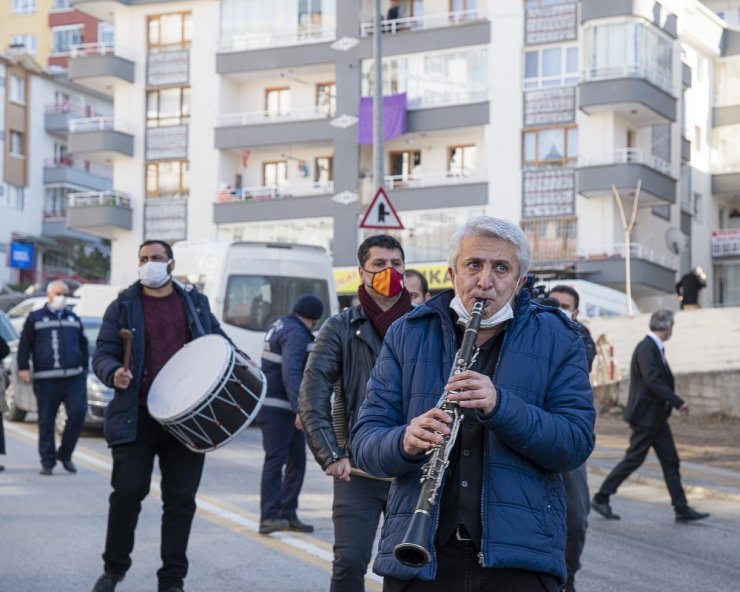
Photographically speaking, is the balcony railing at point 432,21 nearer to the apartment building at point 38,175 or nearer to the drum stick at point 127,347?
the apartment building at point 38,175

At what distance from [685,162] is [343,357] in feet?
142

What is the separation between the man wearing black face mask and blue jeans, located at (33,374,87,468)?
8356mm

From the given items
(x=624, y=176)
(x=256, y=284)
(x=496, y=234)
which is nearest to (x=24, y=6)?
(x=624, y=176)

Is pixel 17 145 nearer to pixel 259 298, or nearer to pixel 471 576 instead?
pixel 259 298

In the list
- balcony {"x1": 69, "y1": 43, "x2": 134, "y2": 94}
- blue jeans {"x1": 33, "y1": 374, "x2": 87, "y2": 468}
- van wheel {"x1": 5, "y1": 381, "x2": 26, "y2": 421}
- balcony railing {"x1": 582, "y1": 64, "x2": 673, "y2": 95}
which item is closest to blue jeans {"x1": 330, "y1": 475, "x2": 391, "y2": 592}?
blue jeans {"x1": 33, "y1": 374, "x2": 87, "y2": 468}

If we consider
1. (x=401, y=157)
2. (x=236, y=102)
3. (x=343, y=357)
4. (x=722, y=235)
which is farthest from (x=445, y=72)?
(x=343, y=357)

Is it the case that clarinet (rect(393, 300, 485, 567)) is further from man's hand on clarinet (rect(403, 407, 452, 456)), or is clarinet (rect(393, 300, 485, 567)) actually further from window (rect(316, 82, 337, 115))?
window (rect(316, 82, 337, 115))

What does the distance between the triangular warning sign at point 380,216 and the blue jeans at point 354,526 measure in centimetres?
1334

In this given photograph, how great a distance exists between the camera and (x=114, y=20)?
5303cm

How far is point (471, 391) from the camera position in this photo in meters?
3.70

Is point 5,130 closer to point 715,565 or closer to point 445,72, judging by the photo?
point 445,72

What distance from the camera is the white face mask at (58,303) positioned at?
14.5 m

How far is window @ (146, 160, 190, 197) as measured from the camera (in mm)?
50938

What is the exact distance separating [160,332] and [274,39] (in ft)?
140
